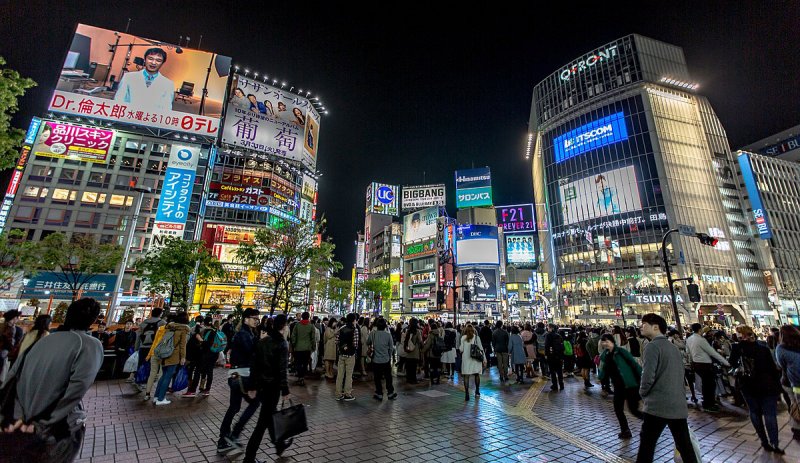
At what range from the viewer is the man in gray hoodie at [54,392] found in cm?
244

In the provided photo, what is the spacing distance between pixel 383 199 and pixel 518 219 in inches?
1453

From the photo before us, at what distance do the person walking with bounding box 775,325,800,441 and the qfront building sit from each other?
53.4 m

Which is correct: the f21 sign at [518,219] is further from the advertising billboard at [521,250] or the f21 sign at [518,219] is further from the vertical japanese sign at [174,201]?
the vertical japanese sign at [174,201]

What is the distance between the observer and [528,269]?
95562 mm

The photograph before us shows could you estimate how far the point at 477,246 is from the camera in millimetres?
67562

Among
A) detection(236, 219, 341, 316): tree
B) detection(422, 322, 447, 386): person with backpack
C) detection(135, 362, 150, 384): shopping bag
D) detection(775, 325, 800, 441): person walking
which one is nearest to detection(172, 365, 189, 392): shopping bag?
detection(135, 362, 150, 384): shopping bag

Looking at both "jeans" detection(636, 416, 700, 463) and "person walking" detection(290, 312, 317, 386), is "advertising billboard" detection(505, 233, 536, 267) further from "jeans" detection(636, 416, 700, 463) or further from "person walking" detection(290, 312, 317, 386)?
"jeans" detection(636, 416, 700, 463)

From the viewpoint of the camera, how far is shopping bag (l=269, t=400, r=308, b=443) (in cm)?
460

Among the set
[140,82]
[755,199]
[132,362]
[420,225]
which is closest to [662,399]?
[132,362]

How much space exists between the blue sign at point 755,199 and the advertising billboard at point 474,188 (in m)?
46.3

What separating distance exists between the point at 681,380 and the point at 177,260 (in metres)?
26.0

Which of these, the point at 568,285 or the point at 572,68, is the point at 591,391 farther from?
the point at 572,68

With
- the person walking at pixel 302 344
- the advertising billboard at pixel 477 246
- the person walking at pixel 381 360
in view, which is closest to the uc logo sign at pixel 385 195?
the advertising billboard at pixel 477 246

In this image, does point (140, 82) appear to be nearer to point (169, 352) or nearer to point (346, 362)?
point (169, 352)
